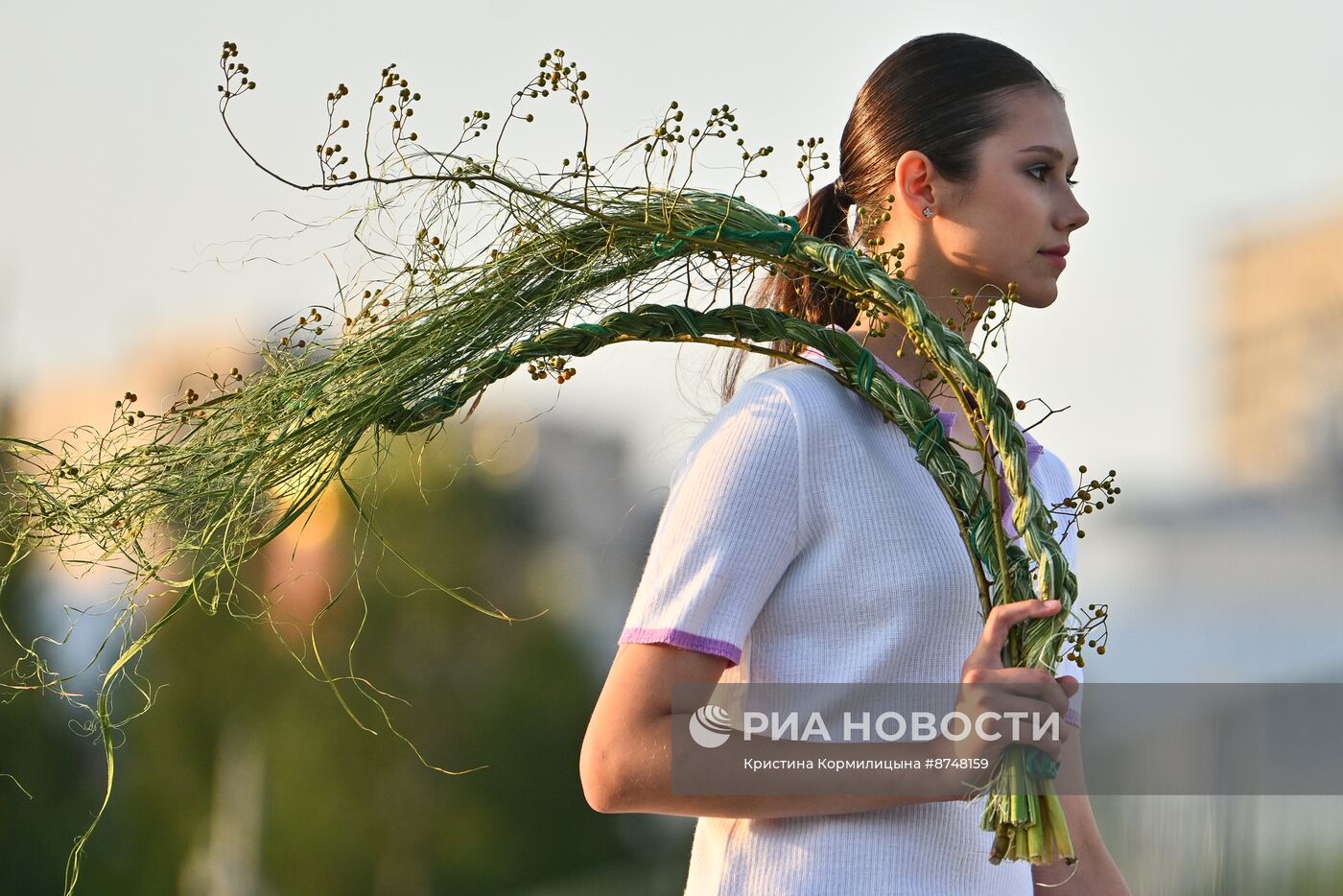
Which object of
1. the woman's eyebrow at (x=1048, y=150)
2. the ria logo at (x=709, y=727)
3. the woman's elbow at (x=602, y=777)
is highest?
the woman's eyebrow at (x=1048, y=150)

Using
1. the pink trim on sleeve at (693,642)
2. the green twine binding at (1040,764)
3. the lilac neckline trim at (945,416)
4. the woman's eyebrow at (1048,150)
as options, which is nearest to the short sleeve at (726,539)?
the pink trim on sleeve at (693,642)

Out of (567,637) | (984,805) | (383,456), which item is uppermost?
(567,637)

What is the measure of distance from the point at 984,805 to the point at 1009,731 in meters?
0.10

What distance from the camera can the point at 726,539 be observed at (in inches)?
42.9

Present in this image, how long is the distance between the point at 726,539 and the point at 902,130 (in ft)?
1.68

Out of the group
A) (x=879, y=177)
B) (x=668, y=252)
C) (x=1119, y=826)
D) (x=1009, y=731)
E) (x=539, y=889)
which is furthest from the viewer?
(x=539, y=889)

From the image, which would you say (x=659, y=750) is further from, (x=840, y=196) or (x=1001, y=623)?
(x=840, y=196)

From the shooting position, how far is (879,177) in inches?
54.7

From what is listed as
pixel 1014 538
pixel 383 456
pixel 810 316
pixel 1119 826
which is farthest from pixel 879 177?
pixel 1119 826

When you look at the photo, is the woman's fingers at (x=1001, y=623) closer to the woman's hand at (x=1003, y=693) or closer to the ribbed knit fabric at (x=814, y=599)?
the woman's hand at (x=1003, y=693)

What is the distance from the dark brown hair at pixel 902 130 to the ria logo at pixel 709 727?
353mm

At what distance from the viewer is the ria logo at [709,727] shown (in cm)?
107

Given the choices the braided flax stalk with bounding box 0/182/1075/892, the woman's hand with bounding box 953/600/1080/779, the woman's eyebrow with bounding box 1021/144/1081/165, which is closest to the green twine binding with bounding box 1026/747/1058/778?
the woman's hand with bounding box 953/600/1080/779

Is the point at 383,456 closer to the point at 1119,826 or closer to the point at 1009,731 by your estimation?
the point at 1009,731
